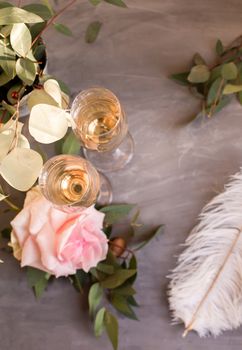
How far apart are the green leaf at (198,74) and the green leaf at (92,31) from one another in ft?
0.55

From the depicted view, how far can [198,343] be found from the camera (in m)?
0.79

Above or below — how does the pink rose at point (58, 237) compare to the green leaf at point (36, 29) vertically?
below

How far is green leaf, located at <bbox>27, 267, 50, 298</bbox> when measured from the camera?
79 cm

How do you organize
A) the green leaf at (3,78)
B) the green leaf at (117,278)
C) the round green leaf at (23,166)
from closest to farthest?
the round green leaf at (23,166)
the green leaf at (3,78)
the green leaf at (117,278)

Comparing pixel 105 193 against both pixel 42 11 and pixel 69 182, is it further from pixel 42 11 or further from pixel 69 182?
pixel 42 11

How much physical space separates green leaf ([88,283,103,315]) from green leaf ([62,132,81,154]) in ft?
0.64

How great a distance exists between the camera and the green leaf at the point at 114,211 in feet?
2.62

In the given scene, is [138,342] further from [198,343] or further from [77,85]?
[77,85]

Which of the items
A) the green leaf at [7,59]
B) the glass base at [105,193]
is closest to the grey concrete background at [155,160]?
the glass base at [105,193]

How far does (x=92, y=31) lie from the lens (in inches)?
33.7

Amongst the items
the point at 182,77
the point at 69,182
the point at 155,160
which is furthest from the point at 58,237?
the point at 182,77

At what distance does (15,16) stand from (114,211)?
34 centimetres

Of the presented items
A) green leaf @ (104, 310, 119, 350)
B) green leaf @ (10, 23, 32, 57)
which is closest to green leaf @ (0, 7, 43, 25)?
green leaf @ (10, 23, 32, 57)

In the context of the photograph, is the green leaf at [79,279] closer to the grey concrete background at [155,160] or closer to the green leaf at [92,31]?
the grey concrete background at [155,160]
